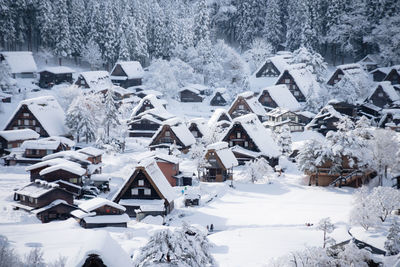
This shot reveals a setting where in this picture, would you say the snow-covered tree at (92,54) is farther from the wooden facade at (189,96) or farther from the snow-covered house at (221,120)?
the snow-covered house at (221,120)

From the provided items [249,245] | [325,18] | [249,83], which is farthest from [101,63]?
[249,245]

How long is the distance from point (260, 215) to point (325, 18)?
62446 millimetres

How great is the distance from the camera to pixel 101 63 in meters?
85.6

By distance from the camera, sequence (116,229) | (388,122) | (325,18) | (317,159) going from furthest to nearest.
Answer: (325,18) < (388,122) < (317,159) < (116,229)

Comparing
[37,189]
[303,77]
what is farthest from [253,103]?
[37,189]

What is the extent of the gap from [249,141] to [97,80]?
32853mm

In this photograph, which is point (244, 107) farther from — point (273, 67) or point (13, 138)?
point (13, 138)

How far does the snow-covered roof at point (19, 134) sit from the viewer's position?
5056cm

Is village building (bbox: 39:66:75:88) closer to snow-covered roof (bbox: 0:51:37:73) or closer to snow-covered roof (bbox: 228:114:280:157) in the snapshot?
snow-covered roof (bbox: 0:51:37:73)

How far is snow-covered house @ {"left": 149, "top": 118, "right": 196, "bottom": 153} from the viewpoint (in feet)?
176

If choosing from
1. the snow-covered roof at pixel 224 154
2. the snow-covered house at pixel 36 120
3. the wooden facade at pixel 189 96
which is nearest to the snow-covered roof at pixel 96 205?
the snow-covered roof at pixel 224 154

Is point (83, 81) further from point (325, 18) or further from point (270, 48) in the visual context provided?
point (325, 18)

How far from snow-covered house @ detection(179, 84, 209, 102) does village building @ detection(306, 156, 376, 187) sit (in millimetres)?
35405

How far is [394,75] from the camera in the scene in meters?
72.8
